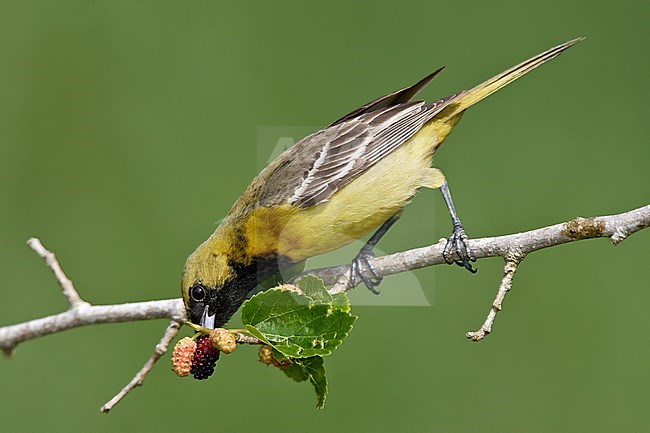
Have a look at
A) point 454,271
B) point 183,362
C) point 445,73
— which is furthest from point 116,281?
point 183,362

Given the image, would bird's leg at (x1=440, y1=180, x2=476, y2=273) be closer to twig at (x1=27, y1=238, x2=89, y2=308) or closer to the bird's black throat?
the bird's black throat

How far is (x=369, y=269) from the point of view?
3404 mm

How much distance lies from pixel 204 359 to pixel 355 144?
5.03ft

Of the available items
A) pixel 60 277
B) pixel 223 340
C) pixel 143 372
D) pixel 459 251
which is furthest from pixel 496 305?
pixel 60 277

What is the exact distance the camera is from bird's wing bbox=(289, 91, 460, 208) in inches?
148

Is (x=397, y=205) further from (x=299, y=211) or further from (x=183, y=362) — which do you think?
(x=183, y=362)

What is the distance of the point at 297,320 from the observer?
2.58 metres

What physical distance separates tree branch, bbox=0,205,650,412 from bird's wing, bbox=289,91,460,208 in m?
0.40

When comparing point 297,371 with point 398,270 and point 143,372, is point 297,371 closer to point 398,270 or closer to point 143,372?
point 143,372

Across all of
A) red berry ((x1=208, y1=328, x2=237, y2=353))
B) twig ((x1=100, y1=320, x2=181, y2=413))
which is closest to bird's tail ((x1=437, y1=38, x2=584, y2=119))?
twig ((x1=100, y1=320, x2=181, y2=413))

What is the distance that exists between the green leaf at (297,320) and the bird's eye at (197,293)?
2.96 ft

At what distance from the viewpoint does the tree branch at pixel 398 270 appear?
2619 mm

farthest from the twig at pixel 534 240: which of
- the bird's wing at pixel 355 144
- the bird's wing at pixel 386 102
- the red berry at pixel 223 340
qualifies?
the bird's wing at pixel 386 102

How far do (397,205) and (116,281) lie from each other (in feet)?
8.39
